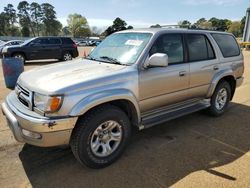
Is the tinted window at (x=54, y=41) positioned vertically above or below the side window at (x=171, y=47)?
above

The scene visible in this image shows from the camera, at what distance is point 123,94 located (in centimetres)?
324

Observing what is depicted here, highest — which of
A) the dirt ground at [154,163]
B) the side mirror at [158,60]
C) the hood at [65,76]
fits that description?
the side mirror at [158,60]

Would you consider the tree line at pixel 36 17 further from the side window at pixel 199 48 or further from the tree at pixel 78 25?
the side window at pixel 199 48

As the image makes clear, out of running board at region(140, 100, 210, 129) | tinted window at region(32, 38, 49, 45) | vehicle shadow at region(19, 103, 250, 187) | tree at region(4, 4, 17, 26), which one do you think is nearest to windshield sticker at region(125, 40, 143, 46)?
running board at region(140, 100, 210, 129)

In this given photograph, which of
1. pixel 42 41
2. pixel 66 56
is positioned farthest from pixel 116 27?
pixel 42 41

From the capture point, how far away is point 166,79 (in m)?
3.85

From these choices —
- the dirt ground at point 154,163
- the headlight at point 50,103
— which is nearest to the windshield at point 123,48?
the headlight at point 50,103

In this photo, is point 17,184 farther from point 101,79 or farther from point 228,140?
point 228,140

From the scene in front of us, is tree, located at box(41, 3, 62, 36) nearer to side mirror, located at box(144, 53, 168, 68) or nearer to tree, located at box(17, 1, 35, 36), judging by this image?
tree, located at box(17, 1, 35, 36)

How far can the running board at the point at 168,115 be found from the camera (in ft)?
12.1

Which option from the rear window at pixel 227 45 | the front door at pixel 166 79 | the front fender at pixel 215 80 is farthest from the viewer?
the rear window at pixel 227 45

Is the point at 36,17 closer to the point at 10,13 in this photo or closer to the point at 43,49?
the point at 10,13

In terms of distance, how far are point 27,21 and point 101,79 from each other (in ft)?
359

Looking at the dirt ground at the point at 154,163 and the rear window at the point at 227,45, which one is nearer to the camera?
the dirt ground at the point at 154,163
